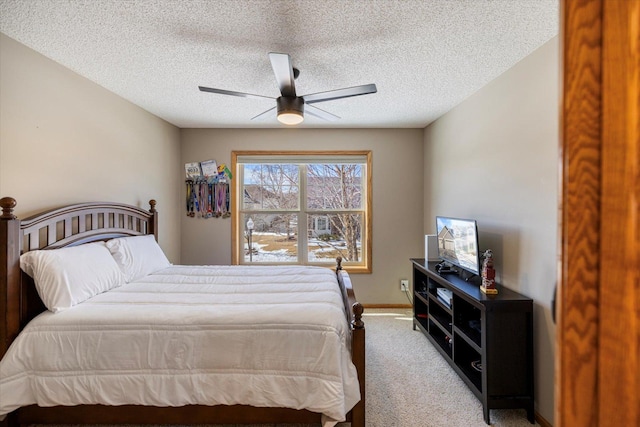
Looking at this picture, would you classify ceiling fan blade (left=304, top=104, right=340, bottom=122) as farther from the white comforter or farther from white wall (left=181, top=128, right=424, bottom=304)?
the white comforter

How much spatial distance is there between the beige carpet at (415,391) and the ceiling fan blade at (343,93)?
227 cm

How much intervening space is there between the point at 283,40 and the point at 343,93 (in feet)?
1.79

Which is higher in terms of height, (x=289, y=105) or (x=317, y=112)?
(x=317, y=112)

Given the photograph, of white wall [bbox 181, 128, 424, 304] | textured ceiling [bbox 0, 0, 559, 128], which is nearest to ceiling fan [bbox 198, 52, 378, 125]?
textured ceiling [bbox 0, 0, 559, 128]

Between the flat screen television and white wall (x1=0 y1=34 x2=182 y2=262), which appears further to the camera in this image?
the flat screen television

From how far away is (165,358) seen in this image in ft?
5.26

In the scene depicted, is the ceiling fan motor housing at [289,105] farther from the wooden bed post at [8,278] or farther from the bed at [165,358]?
the wooden bed post at [8,278]

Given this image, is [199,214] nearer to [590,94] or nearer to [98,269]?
[98,269]

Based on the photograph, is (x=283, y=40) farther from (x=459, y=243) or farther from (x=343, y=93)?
(x=459, y=243)

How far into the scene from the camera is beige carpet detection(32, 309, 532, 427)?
6.31 feet

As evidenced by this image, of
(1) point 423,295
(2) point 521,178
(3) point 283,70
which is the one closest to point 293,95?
(3) point 283,70

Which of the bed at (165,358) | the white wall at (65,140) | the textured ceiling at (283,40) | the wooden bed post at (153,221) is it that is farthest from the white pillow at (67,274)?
the textured ceiling at (283,40)

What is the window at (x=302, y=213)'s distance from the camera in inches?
161

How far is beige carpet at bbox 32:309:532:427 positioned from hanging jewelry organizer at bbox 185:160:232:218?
2.55 m
